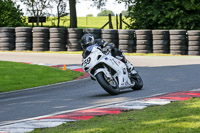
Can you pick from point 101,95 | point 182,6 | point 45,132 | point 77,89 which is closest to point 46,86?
point 77,89

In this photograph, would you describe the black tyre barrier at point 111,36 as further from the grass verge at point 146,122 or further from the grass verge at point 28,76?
the grass verge at point 146,122

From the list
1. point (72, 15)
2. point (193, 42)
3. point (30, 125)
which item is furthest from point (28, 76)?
point (72, 15)

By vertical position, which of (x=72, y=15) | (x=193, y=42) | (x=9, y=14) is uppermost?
(x=9, y=14)

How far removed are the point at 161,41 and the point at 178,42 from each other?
0.86 m

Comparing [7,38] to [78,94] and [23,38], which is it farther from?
[78,94]

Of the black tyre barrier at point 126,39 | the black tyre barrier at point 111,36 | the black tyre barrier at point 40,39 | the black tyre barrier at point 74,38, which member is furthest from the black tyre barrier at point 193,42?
the black tyre barrier at point 40,39

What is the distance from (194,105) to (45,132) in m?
3.05

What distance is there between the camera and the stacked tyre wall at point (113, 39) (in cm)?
2717

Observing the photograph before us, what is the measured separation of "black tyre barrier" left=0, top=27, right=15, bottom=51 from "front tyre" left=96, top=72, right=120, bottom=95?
1770cm

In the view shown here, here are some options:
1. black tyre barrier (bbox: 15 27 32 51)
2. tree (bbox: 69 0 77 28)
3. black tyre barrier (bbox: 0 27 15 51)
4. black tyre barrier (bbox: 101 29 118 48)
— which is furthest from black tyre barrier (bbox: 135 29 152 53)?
tree (bbox: 69 0 77 28)

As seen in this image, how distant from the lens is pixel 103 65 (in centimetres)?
1259

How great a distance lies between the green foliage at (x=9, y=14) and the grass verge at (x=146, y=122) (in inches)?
1056

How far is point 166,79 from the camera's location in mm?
16219

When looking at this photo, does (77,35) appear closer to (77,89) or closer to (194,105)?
(77,89)
